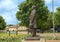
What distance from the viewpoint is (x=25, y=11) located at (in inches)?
1802

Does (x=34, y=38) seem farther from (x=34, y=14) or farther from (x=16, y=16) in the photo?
(x=16, y=16)

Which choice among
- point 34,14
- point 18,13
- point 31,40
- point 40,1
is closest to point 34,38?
point 31,40

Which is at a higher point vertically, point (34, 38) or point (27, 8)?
point (27, 8)

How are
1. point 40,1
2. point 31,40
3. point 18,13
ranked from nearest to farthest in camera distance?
point 31,40 < point 40,1 < point 18,13

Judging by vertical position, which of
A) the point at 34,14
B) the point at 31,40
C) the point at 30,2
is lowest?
the point at 31,40

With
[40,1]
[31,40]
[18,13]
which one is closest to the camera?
[31,40]

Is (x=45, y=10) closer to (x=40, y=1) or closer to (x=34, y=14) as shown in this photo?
(x=40, y=1)

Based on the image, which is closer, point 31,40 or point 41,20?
point 31,40

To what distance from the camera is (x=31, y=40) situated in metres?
16.3

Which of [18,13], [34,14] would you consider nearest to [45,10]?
[18,13]

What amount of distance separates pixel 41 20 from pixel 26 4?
519 centimetres

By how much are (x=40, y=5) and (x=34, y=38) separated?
27947 millimetres

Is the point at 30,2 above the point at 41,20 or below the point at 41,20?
above

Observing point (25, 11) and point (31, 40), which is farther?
point (25, 11)
